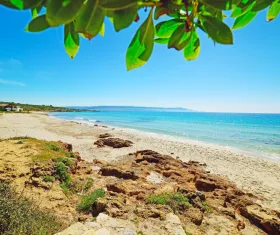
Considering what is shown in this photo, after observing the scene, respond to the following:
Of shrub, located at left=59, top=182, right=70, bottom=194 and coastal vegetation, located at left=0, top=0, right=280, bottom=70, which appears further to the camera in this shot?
shrub, located at left=59, top=182, right=70, bottom=194

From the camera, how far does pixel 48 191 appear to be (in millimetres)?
5195

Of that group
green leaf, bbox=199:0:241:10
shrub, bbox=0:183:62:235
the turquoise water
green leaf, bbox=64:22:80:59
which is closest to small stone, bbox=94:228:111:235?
shrub, bbox=0:183:62:235

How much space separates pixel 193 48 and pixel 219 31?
206 millimetres

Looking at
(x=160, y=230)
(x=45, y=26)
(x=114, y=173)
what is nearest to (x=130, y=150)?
(x=114, y=173)

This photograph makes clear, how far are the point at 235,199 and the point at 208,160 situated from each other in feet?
25.5

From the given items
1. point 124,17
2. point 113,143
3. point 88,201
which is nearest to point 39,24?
point 124,17

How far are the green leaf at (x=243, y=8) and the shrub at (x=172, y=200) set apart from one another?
5140 mm

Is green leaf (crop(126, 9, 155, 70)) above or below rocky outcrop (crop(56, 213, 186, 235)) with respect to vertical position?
above

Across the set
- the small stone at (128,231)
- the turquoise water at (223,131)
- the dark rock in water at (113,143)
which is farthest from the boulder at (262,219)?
the turquoise water at (223,131)

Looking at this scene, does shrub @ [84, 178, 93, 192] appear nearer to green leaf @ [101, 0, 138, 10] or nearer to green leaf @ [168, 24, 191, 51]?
green leaf @ [168, 24, 191, 51]

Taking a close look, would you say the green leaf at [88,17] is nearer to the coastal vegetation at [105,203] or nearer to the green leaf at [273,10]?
the green leaf at [273,10]

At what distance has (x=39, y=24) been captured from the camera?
17.5 inches

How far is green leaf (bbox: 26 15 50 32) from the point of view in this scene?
0.44 metres

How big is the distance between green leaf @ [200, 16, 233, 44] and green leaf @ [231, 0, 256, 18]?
0.50 ft
